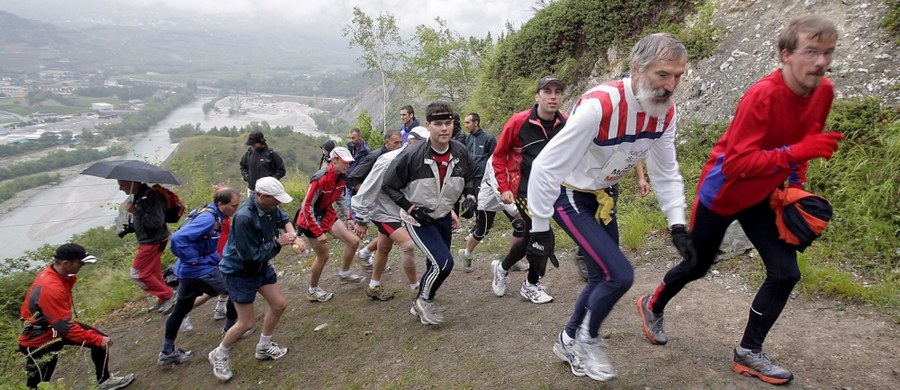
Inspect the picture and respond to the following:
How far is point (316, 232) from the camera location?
5691 mm

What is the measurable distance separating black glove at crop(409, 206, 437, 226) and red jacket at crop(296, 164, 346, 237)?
5.58 ft

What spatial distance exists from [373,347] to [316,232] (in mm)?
1681

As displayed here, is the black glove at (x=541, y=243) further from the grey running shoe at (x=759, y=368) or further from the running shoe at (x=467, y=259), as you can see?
the running shoe at (x=467, y=259)

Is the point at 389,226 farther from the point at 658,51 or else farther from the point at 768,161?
the point at 768,161

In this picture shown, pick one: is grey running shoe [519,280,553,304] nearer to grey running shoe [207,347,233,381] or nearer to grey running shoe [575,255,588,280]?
grey running shoe [575,255,588,280]

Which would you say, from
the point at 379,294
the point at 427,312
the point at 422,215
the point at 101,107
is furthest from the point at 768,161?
the point at 101,107

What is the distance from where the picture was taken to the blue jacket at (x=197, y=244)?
495 centimetres

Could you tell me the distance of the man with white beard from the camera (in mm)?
2623

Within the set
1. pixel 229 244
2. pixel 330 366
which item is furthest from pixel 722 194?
pixel 229 244

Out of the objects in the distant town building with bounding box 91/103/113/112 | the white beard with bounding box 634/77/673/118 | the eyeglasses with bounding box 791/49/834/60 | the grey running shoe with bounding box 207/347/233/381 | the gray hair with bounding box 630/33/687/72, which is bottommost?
the distant town building with bounding box 91/103/113/112

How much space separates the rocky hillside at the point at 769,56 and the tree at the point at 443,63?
13076mm

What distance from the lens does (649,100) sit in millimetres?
2627

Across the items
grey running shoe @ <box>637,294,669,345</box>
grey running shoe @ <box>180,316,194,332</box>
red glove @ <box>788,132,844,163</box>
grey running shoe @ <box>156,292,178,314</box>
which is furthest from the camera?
grey running shoe @ <box>156,292,178,314</box>

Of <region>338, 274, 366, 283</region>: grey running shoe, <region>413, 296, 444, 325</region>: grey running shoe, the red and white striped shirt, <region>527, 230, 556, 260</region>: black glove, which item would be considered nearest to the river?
<region>338, 274, 366, 283</region>: grey running shoe
